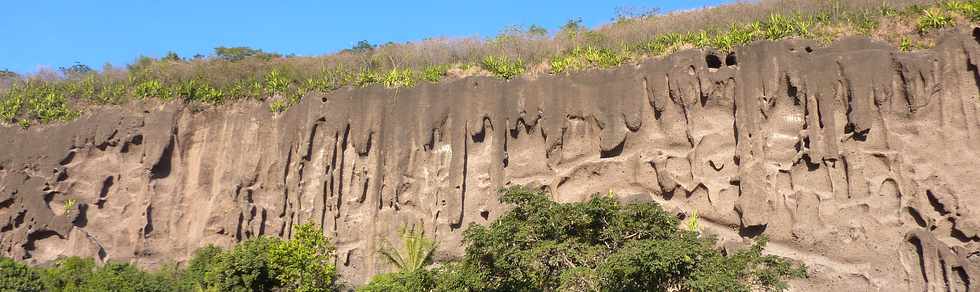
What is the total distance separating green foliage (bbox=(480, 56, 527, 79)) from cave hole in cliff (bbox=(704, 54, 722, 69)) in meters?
4.84

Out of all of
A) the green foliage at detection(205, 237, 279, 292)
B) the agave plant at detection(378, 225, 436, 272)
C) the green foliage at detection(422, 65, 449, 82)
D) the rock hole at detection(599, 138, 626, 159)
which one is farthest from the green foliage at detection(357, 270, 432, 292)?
the green foliage at detection(422, 65, 449, 82)

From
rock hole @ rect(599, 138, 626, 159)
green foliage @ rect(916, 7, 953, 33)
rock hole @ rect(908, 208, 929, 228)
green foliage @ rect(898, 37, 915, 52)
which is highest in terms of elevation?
green foliage @ rect(916, 7, 953, 33)

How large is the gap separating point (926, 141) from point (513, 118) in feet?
30.7

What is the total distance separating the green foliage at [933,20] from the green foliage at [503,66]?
9537 millimetres

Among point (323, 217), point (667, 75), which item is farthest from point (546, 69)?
point (323, 217)

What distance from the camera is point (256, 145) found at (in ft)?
83.3

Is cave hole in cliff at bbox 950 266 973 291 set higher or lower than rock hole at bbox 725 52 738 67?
lower

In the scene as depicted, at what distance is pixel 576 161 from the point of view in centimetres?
2277

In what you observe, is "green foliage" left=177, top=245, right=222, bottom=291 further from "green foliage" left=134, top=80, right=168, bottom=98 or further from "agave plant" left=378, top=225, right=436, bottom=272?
"green foliage" left=134, top=80, right=168, bottom=98

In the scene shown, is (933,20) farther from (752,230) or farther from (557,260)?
(557,260)

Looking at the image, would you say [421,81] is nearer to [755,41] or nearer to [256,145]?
[256,145]

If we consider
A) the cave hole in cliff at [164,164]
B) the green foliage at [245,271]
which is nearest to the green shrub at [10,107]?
the cave hole in cliff at [164,164]

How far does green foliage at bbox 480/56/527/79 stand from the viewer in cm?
2452

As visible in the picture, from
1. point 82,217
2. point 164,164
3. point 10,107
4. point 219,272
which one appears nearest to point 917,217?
point 219,272
